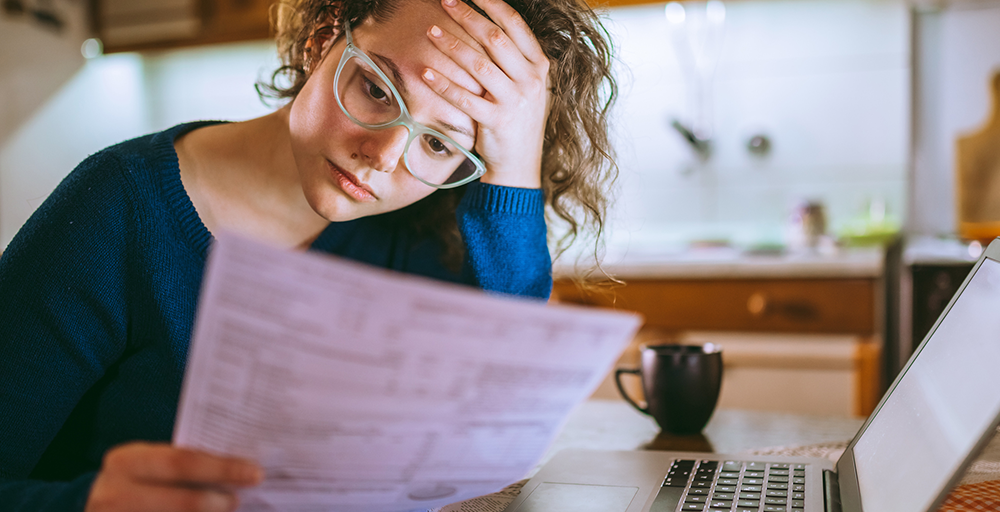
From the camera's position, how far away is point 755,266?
1994 millimetres

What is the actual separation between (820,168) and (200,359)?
2.49m

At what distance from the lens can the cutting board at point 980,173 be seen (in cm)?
231

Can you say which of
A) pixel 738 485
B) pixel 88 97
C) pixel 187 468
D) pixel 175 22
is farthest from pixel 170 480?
pixel 88 97

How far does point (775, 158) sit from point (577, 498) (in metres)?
2.19

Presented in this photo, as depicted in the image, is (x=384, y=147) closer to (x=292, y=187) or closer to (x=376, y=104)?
(x=376, y=104)

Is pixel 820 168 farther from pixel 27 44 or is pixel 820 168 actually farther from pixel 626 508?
pixel 27 44

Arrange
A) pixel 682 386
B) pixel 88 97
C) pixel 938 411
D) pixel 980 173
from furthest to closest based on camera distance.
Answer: pixel 88 97, pixel 980 173, pixel 682 386, pixel 938 411

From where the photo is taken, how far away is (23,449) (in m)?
0.65

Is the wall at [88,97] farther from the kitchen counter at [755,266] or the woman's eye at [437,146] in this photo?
the woman's eye at [437,146]

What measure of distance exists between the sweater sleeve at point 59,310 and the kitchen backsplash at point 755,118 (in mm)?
1776

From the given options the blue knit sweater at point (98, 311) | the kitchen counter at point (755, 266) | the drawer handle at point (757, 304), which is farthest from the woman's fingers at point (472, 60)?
the drawer handle at point (757, 304)

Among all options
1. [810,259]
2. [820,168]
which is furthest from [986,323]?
[820,168]

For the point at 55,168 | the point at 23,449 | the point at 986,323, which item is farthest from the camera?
the point at 55,168

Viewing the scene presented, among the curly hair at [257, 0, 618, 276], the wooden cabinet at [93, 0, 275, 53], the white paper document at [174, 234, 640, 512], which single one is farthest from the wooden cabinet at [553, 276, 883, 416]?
the wooden cabinet at [93, 0, 275, 53]
